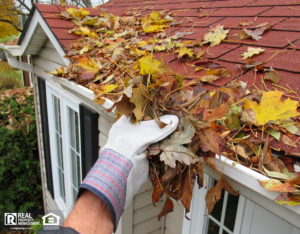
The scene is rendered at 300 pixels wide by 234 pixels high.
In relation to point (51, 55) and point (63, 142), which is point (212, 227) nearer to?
point (63, 142)

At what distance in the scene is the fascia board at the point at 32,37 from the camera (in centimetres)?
284

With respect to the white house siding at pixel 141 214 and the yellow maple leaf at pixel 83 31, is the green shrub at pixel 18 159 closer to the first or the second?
the yellow maple leaf at pixel 83 31

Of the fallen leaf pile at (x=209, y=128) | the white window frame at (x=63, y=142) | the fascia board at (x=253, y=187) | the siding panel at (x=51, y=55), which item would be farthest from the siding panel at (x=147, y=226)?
the siding panel at (x=51, y=55)

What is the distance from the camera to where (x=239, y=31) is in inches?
76.9

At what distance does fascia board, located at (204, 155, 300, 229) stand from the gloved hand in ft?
0.86

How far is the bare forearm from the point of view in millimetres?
958

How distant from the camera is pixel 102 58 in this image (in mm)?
2184

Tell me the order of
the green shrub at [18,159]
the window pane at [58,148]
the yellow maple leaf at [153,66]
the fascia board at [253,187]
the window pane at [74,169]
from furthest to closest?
the green shrub at [18,159] < the window pane at [58,148] < the window pane at [74,169] < the yellow maple leaf at [153,66] < the fascia board at [253,187]

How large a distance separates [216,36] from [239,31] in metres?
0.20

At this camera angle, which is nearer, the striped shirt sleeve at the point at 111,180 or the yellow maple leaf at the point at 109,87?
the striped shirt sleeve at the point at 111,180

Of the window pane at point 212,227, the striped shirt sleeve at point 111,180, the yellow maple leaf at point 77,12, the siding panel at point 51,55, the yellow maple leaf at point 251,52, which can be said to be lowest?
the window pane at point 212,227

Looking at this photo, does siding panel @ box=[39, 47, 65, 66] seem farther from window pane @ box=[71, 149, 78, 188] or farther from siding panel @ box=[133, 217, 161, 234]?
siding panel @ box=[133, 217, 161, 234]

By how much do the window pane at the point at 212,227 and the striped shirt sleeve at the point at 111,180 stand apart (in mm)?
1390

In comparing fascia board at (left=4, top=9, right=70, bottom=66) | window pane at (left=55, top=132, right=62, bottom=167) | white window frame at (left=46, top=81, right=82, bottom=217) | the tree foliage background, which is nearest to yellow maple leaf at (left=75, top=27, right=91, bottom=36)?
fascia board at (left=4, top=9, right=70, bottom=66)
